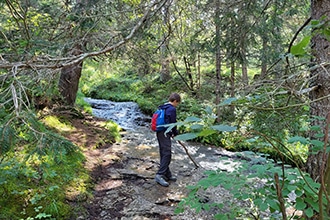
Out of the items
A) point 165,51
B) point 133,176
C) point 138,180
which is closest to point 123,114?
point 165,51

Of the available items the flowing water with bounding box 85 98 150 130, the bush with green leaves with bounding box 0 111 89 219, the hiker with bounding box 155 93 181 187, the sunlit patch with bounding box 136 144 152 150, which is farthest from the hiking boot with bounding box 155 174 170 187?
the flowing water with bounding box 85 98 150 130

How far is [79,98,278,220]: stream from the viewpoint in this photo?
3832 mm

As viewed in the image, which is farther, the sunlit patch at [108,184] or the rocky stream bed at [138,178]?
the sunlit patch at [108,184]

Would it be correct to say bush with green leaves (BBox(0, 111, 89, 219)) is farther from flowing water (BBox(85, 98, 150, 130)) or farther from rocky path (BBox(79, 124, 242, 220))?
flowing water (BBox(85, 98, 150, 130))

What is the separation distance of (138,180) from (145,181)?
15 centimetres

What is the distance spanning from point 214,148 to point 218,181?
6100 mm

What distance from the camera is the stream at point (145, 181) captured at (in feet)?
12.6

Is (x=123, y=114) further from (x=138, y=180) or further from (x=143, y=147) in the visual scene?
(x=138, y=180)

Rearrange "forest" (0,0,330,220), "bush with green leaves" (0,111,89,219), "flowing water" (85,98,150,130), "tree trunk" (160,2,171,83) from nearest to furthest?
"forest" (0,0,330,220) < "bush with green leaves" (0,111,89,219) < "tree trunk" (160,2,171,83) < "flowing water" (85,98,150,130)

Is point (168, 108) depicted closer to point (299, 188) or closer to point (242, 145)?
point (299, 188)

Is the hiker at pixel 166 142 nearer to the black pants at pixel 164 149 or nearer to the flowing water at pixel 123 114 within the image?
the black pants at pixel 164 149

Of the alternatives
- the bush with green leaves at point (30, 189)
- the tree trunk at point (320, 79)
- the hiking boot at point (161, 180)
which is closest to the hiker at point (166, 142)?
the hiking boot at point (161, 180)

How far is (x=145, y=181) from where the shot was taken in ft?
16.4

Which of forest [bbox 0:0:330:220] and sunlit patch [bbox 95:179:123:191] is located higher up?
forest [bbox 0:0:330:220]
